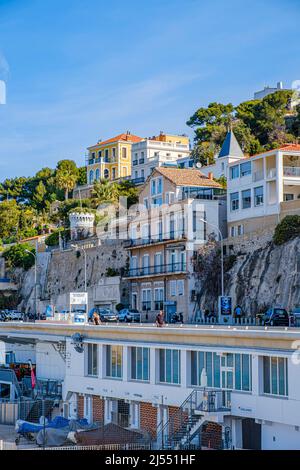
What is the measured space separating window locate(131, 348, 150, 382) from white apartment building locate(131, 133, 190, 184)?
2996 inches

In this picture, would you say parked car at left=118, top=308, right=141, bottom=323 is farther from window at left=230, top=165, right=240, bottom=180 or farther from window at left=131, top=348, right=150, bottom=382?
window at left=131, top=348, right=150, bottom=382

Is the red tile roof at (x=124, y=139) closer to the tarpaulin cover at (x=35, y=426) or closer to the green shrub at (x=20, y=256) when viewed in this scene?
the green shrub at (x=20, y=256)

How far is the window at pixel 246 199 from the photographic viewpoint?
241 feet

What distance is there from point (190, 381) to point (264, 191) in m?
35.0

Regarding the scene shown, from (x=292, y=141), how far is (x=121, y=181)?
24.1 metres

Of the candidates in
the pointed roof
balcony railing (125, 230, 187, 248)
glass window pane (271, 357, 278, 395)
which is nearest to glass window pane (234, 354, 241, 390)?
glass window pane (271, 357, 278, 395)

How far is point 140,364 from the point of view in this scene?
138ft

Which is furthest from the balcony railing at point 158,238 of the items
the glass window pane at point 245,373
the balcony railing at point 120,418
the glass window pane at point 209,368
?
the glass window pane at point 245,373

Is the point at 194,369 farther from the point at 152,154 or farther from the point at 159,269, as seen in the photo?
the point at 152,154

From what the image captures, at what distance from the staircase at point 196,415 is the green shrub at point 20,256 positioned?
67.3 meters

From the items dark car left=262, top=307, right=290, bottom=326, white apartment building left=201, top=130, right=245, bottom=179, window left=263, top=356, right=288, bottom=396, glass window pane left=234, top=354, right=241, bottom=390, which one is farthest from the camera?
white apartment building left=201, top=130, right=245, bottom=179

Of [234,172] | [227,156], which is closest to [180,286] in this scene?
[234,172]

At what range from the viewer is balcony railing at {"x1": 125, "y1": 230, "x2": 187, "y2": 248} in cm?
7412

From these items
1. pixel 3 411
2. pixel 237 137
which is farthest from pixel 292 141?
pixel 3 411
